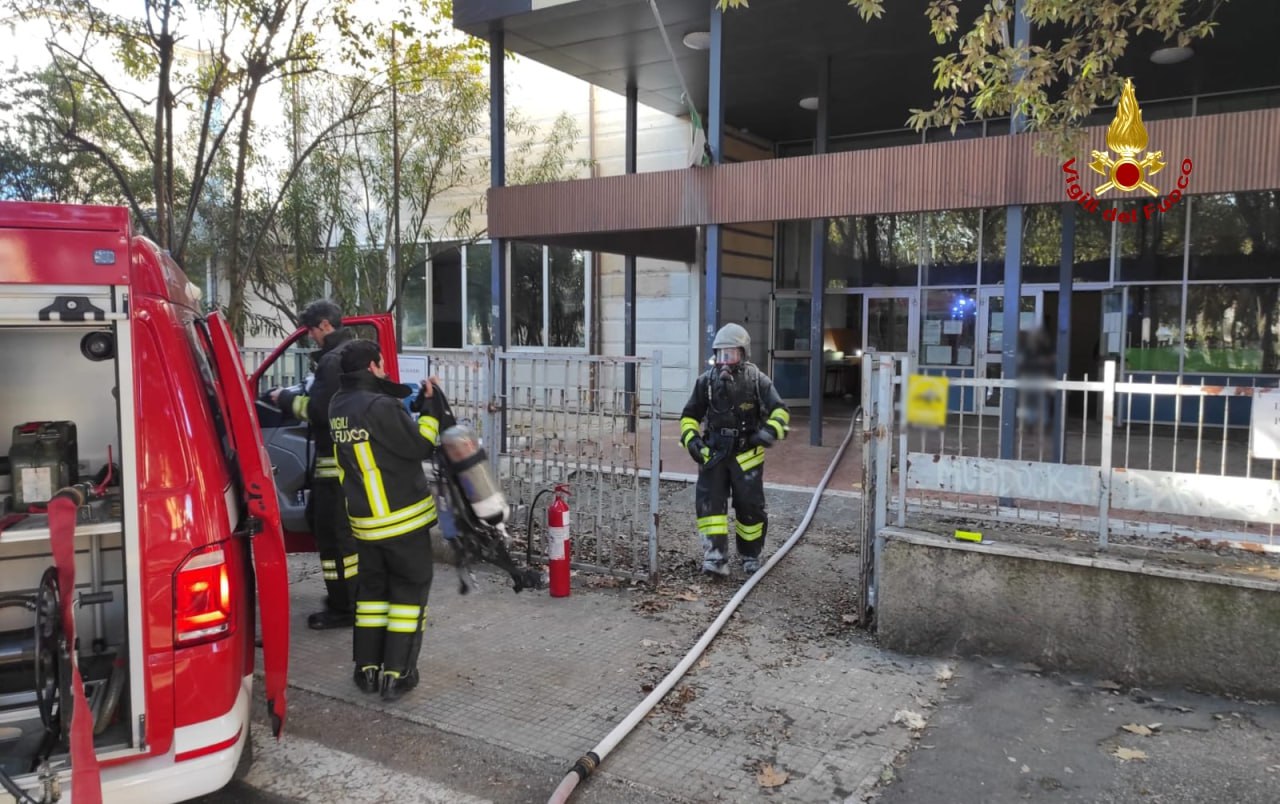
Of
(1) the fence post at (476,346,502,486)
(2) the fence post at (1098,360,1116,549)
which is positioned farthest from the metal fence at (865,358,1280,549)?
(1) the fence post at (476,346,502,486)

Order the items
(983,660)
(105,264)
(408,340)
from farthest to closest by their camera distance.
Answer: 1. (408,340)
2. (983,660)
3. (105,264)

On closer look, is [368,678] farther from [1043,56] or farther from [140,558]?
Answer: [1043,56]

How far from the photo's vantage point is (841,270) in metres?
14.2

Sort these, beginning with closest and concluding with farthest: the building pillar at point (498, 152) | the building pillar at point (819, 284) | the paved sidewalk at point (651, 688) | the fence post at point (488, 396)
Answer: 1. the paved sidewalk at point (651, 688)
2. the fence post at point (488, 396)
3. the building pillar at point (498, 152)
4. the building pillar at point (819, 284)

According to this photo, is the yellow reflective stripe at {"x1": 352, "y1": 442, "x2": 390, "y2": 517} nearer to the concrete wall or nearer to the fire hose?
the fire hose

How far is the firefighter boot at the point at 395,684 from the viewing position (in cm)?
400

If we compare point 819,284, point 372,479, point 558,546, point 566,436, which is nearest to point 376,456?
point 372,479

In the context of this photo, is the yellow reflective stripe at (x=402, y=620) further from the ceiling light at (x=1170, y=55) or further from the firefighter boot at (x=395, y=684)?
the ceiling light at (x=1170, y=55)

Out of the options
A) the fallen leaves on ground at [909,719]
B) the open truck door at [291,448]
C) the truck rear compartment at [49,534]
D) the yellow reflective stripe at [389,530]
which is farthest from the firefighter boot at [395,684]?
the fallen leaves on ground at [909,719]

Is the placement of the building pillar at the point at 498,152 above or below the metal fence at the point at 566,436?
above

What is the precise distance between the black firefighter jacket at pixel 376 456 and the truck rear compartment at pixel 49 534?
94 cm

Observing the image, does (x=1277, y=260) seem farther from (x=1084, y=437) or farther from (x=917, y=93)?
(x=1084, y=437)

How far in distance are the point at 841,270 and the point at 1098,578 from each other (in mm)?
10645

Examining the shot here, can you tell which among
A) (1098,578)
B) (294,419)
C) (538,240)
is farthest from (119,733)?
(538,240)
